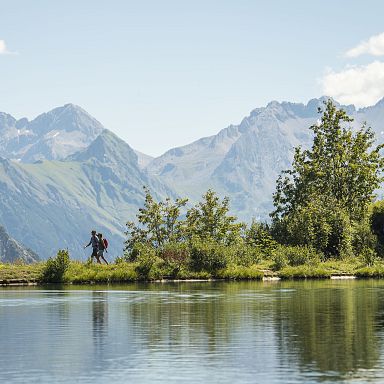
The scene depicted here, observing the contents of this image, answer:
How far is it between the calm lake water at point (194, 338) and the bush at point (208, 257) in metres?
18.4

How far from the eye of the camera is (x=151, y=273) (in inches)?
2827

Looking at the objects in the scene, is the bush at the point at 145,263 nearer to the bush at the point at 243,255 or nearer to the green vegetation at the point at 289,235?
the green vegetation at the point at 289,235

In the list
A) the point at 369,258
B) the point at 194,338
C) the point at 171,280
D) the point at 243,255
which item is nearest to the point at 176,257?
the point at 171,280

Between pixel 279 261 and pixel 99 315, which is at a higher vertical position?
pixel 279 261

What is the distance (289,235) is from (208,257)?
21200 millimetres

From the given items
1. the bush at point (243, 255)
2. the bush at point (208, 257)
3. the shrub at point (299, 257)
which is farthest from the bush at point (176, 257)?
the shrub at point (299, 257)

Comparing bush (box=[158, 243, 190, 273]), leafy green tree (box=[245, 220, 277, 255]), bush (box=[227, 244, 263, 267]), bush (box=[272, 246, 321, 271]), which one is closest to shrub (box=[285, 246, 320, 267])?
bush (box=[272, 246, 321, 271])

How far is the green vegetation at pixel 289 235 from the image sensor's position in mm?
72688

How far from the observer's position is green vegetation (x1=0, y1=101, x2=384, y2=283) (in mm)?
72688

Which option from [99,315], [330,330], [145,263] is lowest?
[330,330]

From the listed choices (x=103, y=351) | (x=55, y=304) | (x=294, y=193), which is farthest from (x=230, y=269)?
(x=103, y=351)

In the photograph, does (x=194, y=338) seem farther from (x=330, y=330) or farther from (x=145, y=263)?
(x=145, y=263)

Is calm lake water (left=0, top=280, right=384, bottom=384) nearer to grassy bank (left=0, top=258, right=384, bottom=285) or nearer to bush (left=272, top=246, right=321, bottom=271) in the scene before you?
grassy bank (left=0, top=258, right=384, bottom=285)

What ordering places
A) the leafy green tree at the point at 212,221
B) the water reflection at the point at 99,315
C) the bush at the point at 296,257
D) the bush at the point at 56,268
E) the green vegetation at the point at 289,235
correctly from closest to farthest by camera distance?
the water reflection at the point at 99,315, the bush at the point at 56,268, the green vegetation at the point at 289,235, the bush at the point at 296,257, the leafy green tree at the point at 212,221
